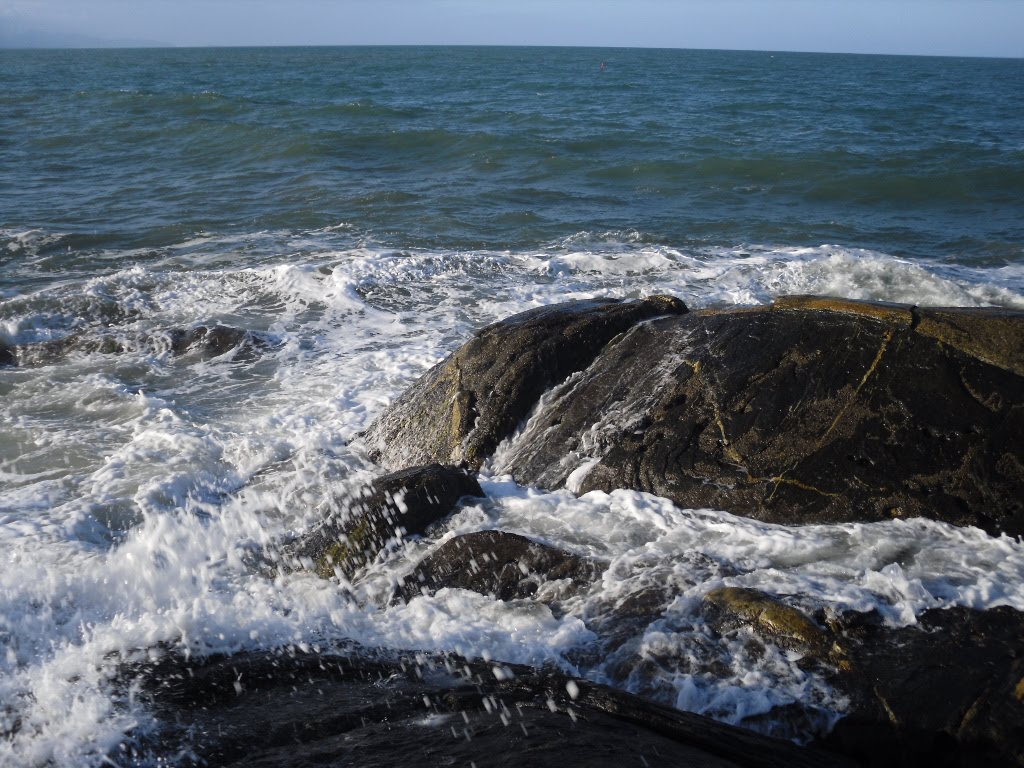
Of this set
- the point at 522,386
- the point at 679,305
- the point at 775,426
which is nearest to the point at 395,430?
the point at 522,386

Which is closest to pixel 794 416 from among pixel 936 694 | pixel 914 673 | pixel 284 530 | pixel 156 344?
pixel 914 673

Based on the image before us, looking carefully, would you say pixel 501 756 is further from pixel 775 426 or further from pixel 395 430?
pixel 395 430

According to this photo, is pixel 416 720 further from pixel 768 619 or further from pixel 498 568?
pixel 768 619

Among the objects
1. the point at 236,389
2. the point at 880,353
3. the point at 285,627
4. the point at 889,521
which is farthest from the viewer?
the point at 236,389

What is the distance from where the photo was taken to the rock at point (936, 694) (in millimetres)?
3029

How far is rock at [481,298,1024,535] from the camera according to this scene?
4527 mm

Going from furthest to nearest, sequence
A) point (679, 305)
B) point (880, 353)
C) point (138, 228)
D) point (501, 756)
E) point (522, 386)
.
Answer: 1. point (138, 228)
2. point (679, 305)
3. point (522, 386)
4. point (880, 353)
5. point (501, 756)

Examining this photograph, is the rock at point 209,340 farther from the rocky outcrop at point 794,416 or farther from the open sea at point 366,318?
the rocky outcrop at point 794,416

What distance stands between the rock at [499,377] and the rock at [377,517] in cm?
63

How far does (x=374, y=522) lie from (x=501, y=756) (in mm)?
2169

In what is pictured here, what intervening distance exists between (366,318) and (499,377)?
4599 millimetres

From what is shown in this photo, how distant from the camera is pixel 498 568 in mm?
4320

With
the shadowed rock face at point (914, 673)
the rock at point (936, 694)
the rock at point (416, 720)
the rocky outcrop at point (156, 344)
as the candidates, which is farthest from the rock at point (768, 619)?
the rocky outcrop at point (156, 344)

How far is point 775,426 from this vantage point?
4.85 m
